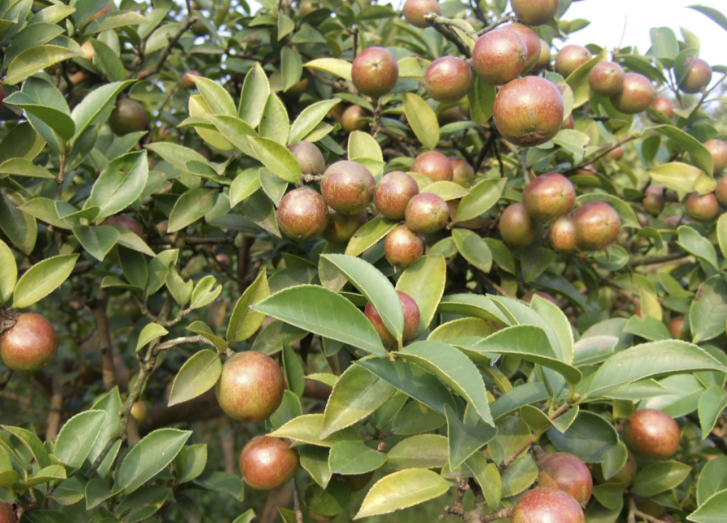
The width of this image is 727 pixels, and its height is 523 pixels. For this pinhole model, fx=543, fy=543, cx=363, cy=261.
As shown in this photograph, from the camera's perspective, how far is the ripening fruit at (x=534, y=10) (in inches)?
44.0

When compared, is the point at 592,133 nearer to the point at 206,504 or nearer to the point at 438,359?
the point at 438,359

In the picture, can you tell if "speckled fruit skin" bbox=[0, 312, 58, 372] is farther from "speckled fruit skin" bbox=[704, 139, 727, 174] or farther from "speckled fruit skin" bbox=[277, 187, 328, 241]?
"speckled fruit skin" bbox=[704, 139, 727, 174]

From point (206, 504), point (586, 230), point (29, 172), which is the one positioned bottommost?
point (206, 504)

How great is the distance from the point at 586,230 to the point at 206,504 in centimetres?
358

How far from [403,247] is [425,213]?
8 centimetres

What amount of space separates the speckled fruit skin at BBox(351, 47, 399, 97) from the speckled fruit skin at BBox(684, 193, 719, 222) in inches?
38.8

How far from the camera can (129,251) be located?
1.25 metres

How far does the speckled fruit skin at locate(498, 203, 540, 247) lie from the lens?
1281 mm

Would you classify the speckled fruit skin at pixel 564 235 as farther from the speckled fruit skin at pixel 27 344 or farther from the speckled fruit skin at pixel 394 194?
the speckled fruit skin at pixel 27 344

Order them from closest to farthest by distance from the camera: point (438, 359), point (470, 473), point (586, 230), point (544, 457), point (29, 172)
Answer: point (438, 359), point (470, 473), point (544, 457), point (29, 172), point (586, 230)

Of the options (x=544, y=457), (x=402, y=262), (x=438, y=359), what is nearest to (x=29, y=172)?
(x=402, y=262)

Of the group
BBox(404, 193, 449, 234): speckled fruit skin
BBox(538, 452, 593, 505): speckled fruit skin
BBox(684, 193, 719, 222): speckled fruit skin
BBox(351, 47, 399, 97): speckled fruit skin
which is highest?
BBox(351, 47, 399, 97): speckled fruit skin

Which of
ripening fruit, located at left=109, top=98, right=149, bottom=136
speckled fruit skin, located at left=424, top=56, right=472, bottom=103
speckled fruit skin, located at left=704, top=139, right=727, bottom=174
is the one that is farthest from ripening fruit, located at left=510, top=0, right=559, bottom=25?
ripening fruit, located at left=109, top=98, right=149, bottom=136

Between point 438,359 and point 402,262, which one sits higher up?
point 438,359
